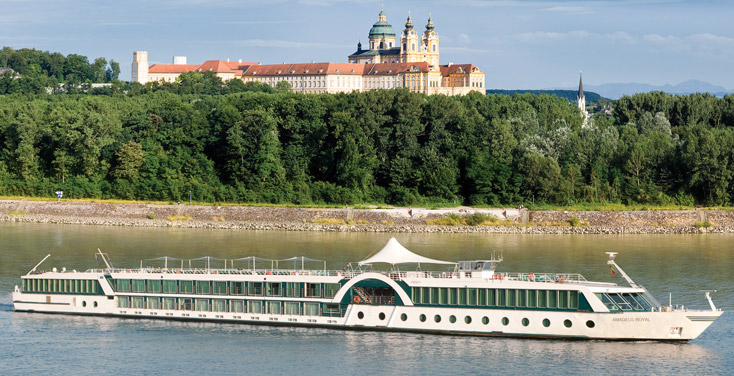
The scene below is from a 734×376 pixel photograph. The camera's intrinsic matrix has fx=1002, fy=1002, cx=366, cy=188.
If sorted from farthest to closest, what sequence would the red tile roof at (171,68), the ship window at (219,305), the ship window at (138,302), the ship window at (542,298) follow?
the red tile roof at (171,68) → the ship window at (138,302) → the ship window at (219,305) → the ship window at (542,298)

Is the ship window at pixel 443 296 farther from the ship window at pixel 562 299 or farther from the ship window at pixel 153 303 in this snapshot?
the ship window at pixel 153 303

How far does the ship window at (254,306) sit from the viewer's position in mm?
33000

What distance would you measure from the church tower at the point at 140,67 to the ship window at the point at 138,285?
156902 mm

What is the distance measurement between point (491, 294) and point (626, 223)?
2866 centimetres

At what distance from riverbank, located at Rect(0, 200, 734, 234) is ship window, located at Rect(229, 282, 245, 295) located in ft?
82.3

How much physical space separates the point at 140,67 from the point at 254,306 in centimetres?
16126

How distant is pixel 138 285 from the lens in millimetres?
34312

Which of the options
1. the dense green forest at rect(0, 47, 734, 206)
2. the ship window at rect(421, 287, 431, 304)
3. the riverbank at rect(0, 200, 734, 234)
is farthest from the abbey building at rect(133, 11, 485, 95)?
the ship window at rect(421, 287, 431, 304)

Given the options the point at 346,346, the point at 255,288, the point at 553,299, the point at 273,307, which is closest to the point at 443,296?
the point at 553,299

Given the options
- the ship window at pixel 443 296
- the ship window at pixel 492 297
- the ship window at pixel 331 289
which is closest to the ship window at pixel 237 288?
the ship window at pixel 331 289

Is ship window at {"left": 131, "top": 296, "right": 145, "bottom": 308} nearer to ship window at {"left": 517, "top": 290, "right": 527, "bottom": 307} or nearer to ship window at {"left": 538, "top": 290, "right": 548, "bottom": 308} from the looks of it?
ship window at {"left": 517, "top": 290, "right": 527, "bottom": 307}

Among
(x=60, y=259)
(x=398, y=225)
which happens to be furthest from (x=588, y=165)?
(x=60, y=259)

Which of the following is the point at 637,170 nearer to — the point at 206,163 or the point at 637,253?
the point at 637,253

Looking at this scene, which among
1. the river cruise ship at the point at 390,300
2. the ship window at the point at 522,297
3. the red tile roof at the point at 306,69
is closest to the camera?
the river cruise ship at the point at 390,300
